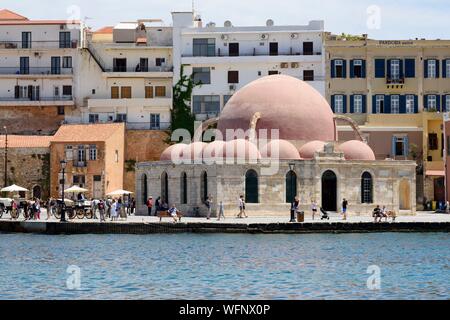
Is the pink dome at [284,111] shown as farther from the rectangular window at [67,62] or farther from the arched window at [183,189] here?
the rectangular window at [67,62]

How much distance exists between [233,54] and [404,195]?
1966 centimetres

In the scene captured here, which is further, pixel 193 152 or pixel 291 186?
pixel 193 152

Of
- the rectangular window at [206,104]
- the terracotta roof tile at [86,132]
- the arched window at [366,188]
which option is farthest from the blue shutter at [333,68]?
the arched window at [366,188]

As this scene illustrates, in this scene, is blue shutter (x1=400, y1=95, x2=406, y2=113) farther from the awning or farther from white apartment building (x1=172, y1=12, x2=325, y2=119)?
white apartment building (x1=172, y1=12, x2=325, y2=119)

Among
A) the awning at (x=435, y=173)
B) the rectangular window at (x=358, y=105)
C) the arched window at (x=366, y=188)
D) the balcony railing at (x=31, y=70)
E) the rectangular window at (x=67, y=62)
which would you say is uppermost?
the rectangular window at (x=67, y=62)

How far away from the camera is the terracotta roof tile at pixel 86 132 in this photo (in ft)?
235

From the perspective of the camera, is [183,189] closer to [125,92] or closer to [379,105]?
[379,105]

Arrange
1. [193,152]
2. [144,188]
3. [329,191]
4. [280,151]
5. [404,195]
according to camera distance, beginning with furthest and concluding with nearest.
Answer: [144,188] < [404,195] < [329,191] < [193,152] < [280,151]

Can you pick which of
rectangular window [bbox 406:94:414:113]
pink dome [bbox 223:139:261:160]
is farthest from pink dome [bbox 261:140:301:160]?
rectangular window [bbox 406:94:414:113]

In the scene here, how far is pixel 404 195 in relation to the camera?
59.8 m

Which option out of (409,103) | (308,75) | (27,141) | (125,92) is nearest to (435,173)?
(409,103)

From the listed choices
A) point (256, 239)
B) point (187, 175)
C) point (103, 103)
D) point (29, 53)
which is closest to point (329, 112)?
point (187, 175)

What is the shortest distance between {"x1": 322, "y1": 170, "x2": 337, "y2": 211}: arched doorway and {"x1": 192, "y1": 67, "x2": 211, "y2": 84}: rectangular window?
20.0 m
